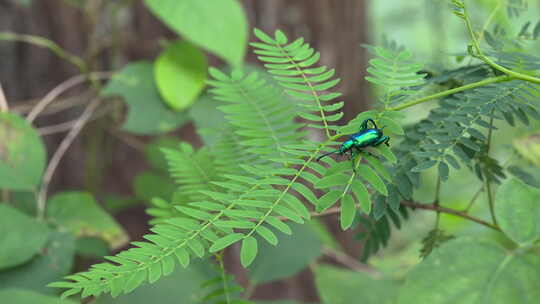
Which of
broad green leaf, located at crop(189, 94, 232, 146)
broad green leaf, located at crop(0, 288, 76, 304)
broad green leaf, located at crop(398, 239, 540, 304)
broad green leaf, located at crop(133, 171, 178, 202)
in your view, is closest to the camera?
broad green leaf, located at crop(398, 239, 540, 304)

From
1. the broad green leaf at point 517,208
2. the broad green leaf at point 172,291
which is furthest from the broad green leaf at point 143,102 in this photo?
the broad green leaf at point 517,208

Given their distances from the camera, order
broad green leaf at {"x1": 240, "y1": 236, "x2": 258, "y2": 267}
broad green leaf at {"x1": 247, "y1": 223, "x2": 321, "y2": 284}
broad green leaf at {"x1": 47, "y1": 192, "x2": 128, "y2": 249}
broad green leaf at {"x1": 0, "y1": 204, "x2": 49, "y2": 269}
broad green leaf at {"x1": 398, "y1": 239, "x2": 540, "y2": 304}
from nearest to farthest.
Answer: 1. broad green leaf at {"x1": 240, "y1": 236, "x2": 258, "y2": 267}
2. broad green leaf at {"x1": 398, "y1": 239, "x2": 540, "y2": 304}
3. broad green leaf at {"x1": 0, "y1": 204, "x2": 49, "y2": 269}
4. broad green leaf at {"x1": 247, "y1": 223, "x2": 321, "y2": 284}
5. broad green leaf at {"x1": 47, "y1": 192, "x2": 128, "y2": 249}

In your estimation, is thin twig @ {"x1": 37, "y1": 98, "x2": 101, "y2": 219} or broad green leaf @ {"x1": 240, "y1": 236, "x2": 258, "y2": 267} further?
thin twig @ {"x1": 37, "y1": 98, "x2": 101, "y2": 219}

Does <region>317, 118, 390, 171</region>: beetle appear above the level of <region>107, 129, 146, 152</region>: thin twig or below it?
below

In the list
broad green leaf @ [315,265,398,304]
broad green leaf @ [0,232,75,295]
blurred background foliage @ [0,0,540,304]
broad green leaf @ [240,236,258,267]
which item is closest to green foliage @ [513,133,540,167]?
blurred background foliage @ [0,0,540,304]

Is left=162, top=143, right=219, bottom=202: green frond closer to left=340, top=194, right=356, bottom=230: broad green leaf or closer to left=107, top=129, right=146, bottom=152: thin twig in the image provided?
left=340, top=194, right=356, bottom=230: broad green leaf

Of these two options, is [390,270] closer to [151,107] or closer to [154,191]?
[154,191]

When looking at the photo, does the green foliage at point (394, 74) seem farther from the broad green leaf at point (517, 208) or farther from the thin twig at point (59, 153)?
the thin twig at point (59, 153)
